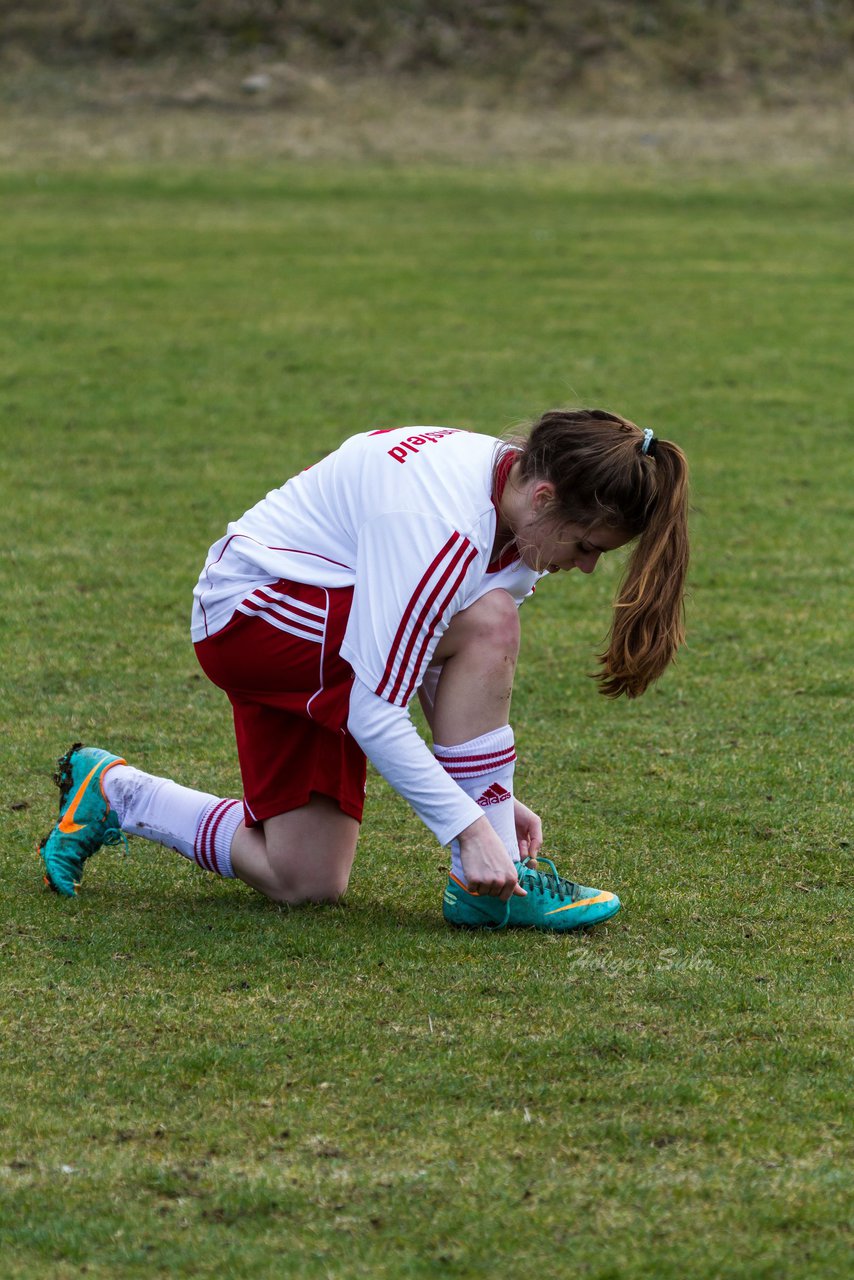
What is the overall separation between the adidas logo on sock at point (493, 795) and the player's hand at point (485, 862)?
152mm

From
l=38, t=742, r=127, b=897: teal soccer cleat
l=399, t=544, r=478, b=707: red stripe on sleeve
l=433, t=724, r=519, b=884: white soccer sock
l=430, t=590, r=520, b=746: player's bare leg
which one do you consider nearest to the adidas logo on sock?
l=433, t=724, r=519, b=884: white soccer sock

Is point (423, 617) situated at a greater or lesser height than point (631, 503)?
lesser

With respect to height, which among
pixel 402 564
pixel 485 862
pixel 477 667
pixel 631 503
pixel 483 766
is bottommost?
pixel 485 862

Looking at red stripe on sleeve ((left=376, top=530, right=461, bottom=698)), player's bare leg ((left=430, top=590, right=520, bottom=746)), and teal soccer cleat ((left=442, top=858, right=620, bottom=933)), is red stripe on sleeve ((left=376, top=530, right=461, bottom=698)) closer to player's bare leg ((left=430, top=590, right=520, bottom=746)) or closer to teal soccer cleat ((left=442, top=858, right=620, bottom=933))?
player's bare leg ((left=430, top=590, right=520, bottom=746))

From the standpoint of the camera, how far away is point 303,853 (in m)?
3.91

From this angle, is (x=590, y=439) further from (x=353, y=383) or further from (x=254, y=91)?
→ (x=254, y=91)

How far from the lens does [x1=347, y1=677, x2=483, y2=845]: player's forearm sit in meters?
3.51

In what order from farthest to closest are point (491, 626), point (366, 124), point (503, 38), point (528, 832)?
point (503, 38) → point (366, 124) → point (528, 832) → point (491, 626)

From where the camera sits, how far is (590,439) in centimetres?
357

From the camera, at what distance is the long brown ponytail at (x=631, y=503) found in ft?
11.6

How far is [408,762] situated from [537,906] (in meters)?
0.50

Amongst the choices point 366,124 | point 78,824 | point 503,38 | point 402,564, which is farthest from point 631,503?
point 503,38

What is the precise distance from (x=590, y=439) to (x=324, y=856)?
1.16m

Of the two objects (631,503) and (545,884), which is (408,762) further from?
(631,503)
